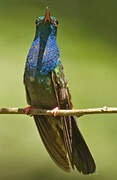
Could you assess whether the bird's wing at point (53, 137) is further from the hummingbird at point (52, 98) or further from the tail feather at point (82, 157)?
the tail feather at point (82, 157)

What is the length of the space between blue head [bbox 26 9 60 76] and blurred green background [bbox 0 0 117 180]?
70.5 inches

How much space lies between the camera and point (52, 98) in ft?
11.5

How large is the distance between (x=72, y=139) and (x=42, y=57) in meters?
0.74

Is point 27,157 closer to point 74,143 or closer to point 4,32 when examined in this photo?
Answer: point 4,32

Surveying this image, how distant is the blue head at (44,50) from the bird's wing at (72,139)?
9cm

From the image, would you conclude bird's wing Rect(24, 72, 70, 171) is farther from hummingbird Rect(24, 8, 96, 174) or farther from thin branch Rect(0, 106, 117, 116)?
thin branch Rect(0, 106, 117, 116)

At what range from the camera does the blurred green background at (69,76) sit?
5.42m

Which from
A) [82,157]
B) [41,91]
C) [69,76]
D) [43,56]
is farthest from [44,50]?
[69,76]

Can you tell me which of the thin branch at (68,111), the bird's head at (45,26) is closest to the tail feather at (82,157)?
the thin branch at (68,111)

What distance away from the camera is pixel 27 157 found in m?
5.52

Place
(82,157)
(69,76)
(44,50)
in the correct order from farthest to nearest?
(69,76) < (44,50) < (82,157)

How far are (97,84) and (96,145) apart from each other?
34.0 inches

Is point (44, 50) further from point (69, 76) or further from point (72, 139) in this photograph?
point (69, 76)

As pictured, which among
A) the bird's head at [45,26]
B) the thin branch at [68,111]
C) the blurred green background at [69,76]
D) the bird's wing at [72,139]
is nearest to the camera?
the thin branch at [68,111]
